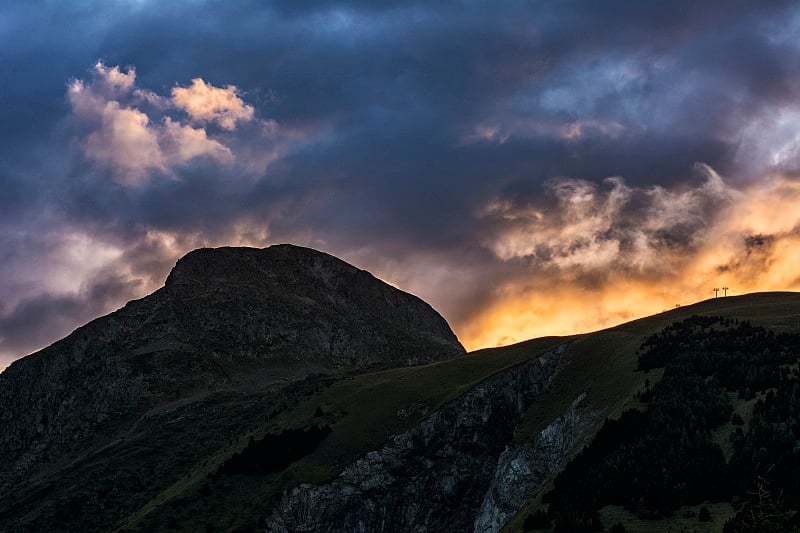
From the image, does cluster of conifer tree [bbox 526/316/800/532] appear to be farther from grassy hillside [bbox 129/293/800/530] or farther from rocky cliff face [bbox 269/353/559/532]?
rocky cliff face [bbox 269/353/559/532]

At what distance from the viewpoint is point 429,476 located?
10750 cm

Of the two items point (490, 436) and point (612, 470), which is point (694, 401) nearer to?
point (612, 470)

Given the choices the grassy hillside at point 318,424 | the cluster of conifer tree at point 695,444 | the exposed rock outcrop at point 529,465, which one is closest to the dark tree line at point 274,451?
the grassy hillside at point 318,424

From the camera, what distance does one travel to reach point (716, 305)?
138m

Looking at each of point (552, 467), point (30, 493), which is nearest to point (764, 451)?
point (552, 467)

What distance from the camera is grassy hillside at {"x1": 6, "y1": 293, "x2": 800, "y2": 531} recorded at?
327 ft

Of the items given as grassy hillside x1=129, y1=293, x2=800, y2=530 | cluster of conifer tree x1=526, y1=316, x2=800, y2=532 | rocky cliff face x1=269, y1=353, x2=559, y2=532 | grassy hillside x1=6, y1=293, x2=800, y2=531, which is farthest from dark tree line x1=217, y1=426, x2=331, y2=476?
cluster of conifer tree x1=526, y1=316, x2=800, y2=532

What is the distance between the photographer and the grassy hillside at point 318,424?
99.6 m

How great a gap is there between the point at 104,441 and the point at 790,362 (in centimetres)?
16990

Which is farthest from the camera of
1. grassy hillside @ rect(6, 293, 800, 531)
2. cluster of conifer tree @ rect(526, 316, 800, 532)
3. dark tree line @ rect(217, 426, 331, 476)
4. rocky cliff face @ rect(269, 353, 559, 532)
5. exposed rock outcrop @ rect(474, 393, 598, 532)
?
dark tree line @ rect(217, 426, 331, 476)

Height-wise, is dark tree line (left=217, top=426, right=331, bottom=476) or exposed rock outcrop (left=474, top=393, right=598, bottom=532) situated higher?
dark tree line (left=217, top=426, right=331, bottom=476)

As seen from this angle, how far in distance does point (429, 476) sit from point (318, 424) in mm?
22108

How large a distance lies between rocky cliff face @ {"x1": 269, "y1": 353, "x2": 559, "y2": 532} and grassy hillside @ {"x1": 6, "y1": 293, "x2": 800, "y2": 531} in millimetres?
2936

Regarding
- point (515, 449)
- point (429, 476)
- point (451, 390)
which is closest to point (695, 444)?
Result: point (515, 449)
